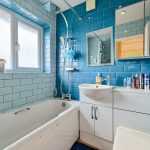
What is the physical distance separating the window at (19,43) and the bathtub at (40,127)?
2.42ft

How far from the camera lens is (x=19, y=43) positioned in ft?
6.80

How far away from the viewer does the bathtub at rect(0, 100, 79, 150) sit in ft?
3.34

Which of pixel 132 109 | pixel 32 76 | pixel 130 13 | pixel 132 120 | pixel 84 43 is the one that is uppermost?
pixel 130 13

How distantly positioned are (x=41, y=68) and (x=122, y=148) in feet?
6.60

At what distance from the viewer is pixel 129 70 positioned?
5.83 ft

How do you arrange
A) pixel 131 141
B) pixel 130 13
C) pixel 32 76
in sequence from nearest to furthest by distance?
pixel 131 141
pixel 130 13
pixel 32 76

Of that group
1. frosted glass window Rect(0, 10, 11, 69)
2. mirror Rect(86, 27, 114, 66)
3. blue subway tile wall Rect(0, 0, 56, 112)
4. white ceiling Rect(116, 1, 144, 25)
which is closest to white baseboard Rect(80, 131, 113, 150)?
blue subway tile wall Rect(0, 0, 56, 112)

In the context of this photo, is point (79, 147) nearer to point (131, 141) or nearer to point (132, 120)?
point (132, 120)

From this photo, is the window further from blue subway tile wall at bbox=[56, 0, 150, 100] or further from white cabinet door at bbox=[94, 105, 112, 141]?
white cabinet door at bbox=[94, 105, 112, 141]

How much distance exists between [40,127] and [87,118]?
2.84 ft

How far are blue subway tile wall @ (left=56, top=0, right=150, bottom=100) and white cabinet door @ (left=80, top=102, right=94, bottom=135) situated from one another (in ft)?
1.61

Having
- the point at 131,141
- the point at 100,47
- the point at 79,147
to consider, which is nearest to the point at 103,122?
the point at 79,147

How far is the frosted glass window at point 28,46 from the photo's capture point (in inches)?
83.3

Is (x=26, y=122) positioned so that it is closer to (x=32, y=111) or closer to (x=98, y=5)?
(x=32, y=111)
